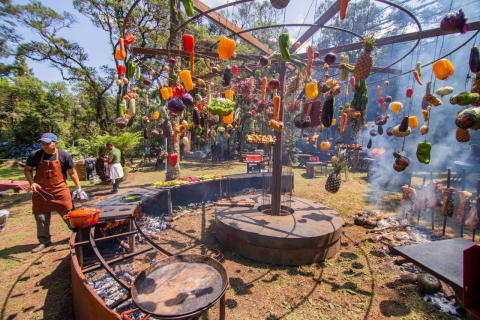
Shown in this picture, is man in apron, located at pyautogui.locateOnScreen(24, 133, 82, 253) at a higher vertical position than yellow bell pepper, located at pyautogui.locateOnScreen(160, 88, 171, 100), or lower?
lower

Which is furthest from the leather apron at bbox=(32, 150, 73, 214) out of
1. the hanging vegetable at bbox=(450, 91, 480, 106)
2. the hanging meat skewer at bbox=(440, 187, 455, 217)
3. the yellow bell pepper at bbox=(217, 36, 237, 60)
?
the hanging meat skewer at bbox=(440, 187, 455, 217)

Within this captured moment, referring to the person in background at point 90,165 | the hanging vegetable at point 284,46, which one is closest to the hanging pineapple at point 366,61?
the hanging vegetable at point 284,46

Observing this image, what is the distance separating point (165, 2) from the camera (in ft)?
47.7

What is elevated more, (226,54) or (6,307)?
(226,54)

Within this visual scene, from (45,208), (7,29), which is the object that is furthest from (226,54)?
(7,29)

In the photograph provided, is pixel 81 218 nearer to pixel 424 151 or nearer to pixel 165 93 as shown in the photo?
pixel 165 93

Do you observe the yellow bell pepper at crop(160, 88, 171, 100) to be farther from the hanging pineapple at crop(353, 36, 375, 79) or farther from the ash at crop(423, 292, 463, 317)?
the ash at crop(423, 292, 463, 317)

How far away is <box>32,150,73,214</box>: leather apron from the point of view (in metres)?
4.19

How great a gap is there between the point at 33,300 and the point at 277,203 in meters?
4.93

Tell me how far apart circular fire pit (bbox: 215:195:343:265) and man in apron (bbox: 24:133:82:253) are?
3.49 m

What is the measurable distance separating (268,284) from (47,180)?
492 centimetres

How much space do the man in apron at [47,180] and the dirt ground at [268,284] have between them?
29.5 inches

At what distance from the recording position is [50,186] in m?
4.24

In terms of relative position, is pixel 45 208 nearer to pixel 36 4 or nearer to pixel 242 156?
pixel 242 156
